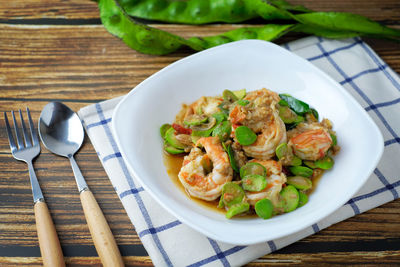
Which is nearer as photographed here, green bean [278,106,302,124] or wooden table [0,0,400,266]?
wooden table [0,0,400,266]

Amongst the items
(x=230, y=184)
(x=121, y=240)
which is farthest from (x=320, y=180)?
(x=121, y=240)

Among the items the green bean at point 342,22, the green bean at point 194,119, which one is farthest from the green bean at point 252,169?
the green bean at point 342,22

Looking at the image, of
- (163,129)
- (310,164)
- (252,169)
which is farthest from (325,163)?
(163,129)

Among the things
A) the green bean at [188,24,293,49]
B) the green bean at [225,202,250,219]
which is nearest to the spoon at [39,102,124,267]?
the green bean at [225,202,250,219]

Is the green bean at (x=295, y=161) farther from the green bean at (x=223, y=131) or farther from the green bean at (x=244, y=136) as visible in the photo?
the green bean at (x=223, y=131)

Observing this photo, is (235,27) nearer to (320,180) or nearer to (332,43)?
(332,43)

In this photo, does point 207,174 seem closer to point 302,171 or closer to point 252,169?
point 252,169

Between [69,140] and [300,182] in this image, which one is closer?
[300,182]

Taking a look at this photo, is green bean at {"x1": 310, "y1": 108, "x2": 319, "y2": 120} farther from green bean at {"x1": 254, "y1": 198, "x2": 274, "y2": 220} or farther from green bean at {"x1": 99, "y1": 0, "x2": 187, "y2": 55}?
green bean at {"x1": 99, "y1": 0, "x2": 187, "y2": 55}
